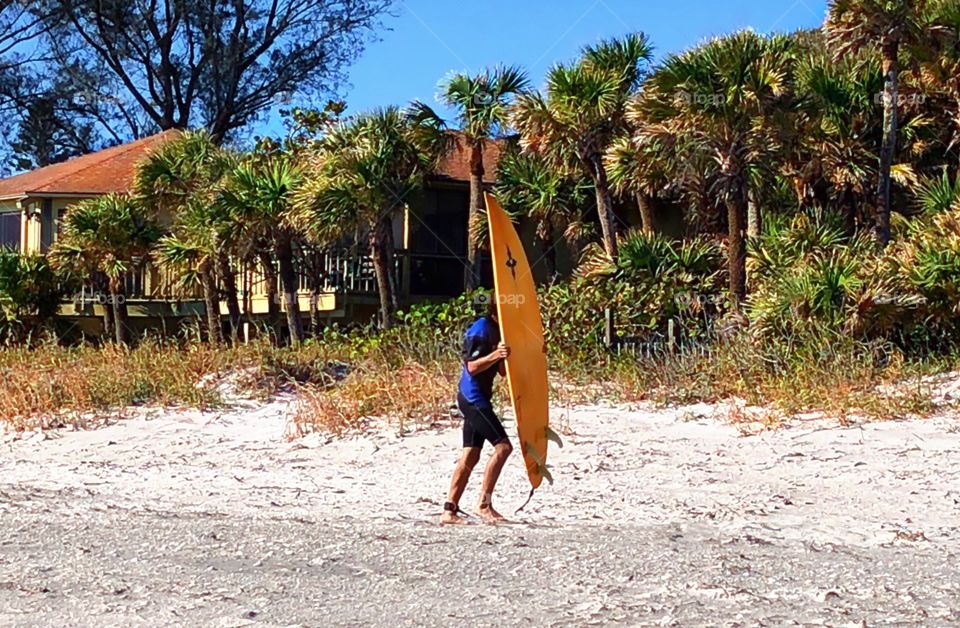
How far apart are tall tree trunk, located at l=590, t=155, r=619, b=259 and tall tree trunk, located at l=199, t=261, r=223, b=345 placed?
6461 millimetres

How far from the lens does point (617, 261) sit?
18.4m

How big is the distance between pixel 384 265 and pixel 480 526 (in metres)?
11.8

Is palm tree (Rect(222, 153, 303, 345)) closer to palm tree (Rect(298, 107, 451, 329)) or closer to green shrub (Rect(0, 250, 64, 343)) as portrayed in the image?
palm tree (Rect(298, 107, 451, 329))

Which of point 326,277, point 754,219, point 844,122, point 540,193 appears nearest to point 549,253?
point 540,193

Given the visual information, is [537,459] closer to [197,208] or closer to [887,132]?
[887,132]

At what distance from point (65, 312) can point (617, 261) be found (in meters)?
12.5

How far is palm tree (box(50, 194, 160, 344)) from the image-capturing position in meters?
22.4

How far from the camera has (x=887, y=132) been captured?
58.9ft

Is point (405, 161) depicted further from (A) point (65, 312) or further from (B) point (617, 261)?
(A) point (65, 312)

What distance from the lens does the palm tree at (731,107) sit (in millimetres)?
16922

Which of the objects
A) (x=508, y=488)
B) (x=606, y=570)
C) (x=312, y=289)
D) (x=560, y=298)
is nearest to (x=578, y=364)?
(x=560, y=298)

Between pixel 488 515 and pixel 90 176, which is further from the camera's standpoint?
pixel 90 176

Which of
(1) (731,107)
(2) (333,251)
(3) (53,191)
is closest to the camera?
(1) (731,107)

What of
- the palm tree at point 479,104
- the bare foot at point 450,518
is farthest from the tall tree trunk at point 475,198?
the bare foot at point 450,518
